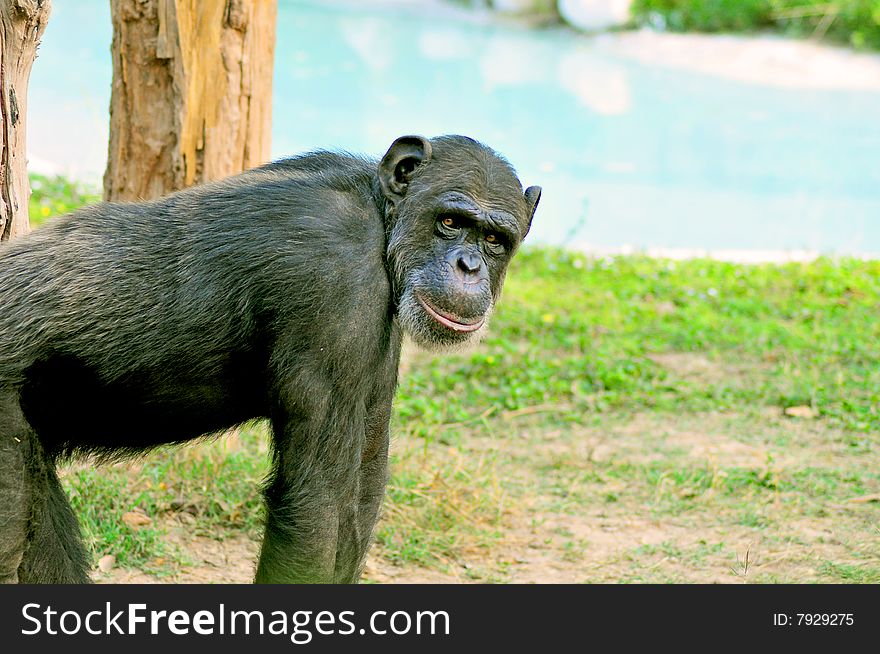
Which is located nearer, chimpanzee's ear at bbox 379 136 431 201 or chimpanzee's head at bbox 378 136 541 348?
chimpanzee's head at bbox 378 136 541 348

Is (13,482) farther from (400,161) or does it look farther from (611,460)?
(611,460)

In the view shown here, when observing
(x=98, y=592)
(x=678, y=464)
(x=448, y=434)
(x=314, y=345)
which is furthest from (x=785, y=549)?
(x=98, y=592)

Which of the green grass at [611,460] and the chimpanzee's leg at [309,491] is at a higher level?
the chimpanzee's leg at [309,491]

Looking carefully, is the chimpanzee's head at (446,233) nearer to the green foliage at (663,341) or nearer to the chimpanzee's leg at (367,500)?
the chimpanzee's leg at (367,500)

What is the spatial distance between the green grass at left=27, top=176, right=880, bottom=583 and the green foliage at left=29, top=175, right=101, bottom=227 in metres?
3.93

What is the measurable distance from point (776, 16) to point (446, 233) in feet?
73.1

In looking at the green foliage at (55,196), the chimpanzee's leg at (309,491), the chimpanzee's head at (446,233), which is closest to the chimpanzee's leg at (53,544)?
the chimpanzee's leg at (309,491)

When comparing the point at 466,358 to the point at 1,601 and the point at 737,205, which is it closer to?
the point at 1,601

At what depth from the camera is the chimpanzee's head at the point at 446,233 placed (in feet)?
13.6

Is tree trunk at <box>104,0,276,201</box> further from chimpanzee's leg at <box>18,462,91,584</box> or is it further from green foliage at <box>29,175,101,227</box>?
green foliage at <box>29,175,101,227</box>

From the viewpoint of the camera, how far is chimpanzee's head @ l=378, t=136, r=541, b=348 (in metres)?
4.14

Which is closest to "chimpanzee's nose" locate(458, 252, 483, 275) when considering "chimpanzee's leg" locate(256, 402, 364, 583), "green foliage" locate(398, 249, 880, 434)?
"chimpanzee's leg" locate(256, 402, 364, 583)

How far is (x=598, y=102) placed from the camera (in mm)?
21609

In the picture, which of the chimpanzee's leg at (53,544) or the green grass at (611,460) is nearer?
the chimpanzee's leg at (53,544)
